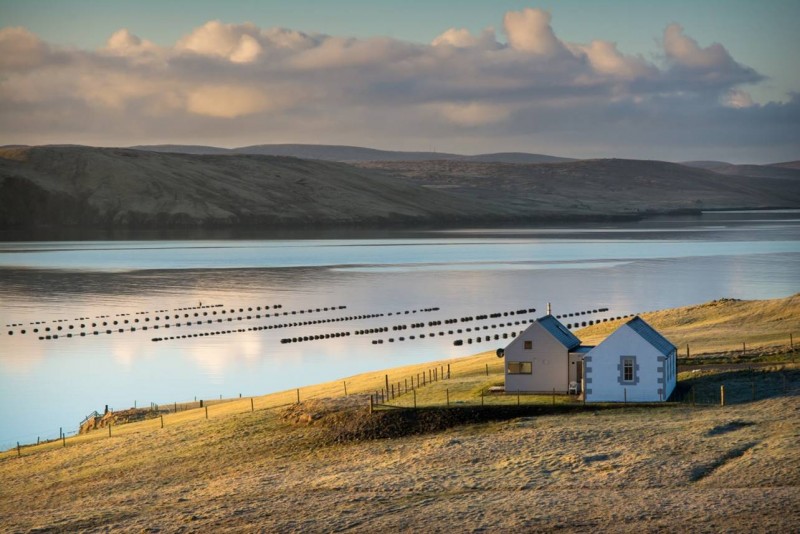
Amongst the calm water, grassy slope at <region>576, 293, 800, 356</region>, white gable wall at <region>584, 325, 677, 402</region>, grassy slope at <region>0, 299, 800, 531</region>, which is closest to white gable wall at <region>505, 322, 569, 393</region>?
white gable wall at <region>584, 325, 677, 402</region>

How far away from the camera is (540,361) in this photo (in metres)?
56.6

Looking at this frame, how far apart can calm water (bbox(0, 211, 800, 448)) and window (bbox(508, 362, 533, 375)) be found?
89.6 feet

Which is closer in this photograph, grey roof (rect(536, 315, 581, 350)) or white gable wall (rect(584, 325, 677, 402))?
white gable wall (rect(584, 325, 677, 402))

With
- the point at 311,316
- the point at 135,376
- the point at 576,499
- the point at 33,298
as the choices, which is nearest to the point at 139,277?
the point at 33,298

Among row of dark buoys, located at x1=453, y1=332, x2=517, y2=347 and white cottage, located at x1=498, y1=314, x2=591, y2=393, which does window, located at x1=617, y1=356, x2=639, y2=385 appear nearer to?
white cottage, located at x1=498, y1=314, x2=591, y2=393

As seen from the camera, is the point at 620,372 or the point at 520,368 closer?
the point at 620,372

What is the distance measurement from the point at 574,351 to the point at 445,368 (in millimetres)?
16136

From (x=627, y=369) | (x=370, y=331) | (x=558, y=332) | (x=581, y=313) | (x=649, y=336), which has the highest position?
(x=558, y=332)

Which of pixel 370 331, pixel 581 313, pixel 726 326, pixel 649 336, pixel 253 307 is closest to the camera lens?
pixel 649 336

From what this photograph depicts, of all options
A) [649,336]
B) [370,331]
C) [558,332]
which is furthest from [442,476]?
[370,331]

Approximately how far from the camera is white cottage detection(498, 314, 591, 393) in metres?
56.3

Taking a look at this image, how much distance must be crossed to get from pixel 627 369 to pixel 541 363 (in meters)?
4.71

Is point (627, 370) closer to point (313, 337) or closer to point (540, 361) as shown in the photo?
point (540, 361)

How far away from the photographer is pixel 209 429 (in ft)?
184
